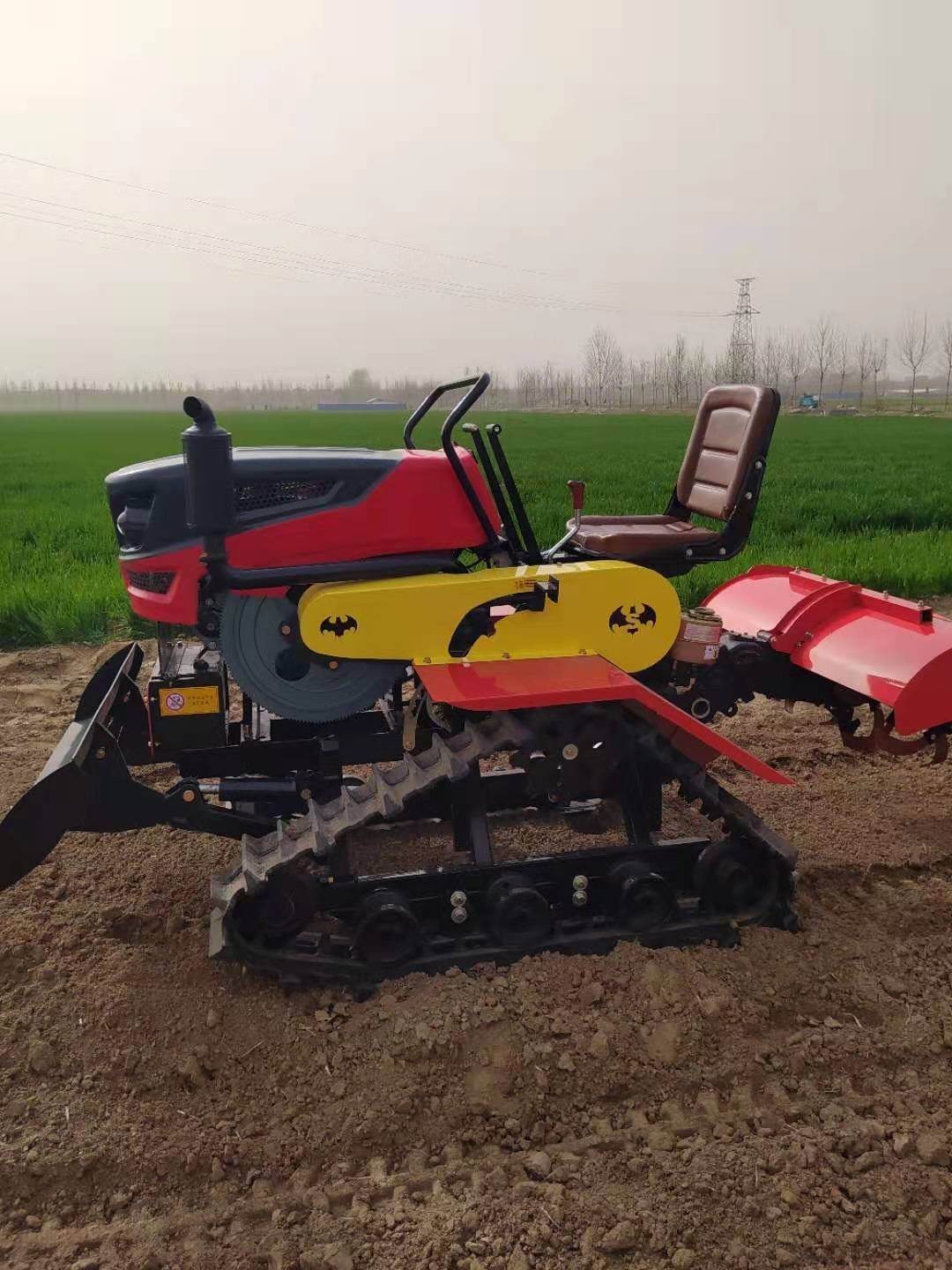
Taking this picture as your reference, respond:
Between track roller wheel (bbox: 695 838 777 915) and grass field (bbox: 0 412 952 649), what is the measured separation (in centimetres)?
492

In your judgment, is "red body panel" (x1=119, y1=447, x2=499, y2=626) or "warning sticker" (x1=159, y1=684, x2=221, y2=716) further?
"warning sticker" (x1=159, y1=684, x2=221, y2=716)

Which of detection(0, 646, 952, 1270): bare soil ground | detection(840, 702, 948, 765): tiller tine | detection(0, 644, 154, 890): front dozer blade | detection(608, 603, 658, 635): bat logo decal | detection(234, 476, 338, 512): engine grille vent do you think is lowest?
detection(0, 646, 952, 1270): bare soil ground

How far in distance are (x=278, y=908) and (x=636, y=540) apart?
6.56ft

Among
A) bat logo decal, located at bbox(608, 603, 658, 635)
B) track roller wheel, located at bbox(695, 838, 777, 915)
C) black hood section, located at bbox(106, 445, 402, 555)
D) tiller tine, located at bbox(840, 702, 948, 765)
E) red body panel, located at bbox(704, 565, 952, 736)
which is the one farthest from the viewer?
tiller tine, located at bbox(840, 702, 948, 765)

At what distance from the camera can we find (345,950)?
3.71 m

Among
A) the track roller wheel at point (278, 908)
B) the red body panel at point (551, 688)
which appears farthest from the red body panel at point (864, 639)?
the track roller wheel at point (278, 908)

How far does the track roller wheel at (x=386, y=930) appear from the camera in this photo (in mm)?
3570

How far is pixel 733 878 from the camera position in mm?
3867

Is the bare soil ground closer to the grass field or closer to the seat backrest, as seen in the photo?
the seat backrest

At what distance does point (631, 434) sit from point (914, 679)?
4127 cm

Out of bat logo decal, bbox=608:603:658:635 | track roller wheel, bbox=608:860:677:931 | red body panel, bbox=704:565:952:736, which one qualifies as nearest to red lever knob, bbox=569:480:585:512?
bat logo decal, bbox=608:603:658:635

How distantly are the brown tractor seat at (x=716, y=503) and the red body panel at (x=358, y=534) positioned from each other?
62 centimetres

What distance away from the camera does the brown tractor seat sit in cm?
404

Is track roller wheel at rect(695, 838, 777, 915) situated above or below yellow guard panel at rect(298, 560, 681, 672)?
below
